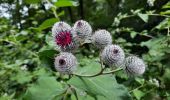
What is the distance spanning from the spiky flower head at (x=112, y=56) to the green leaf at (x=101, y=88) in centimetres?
15

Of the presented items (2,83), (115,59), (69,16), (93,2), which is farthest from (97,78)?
(93,2)

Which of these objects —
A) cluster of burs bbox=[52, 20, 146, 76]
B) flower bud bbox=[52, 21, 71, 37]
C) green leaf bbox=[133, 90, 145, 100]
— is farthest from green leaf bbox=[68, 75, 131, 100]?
green leaf bbox=[133, 90, 145, 100]

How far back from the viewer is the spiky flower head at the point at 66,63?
186cm

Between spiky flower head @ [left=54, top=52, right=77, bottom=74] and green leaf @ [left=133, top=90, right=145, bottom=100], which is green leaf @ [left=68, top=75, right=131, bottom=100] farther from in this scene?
green leaf @ [left=133, top=90, right=145, bottom=100]

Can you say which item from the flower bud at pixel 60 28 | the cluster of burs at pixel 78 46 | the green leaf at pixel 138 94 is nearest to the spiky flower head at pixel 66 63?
the cluster of burs at pixel 78 46

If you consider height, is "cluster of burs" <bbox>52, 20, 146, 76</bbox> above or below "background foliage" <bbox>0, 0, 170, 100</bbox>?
above

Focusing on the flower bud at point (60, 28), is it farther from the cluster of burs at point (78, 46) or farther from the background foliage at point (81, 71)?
the background foliage at point (81, 71)

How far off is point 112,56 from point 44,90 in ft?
1.43

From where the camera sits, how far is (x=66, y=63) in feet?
6.10

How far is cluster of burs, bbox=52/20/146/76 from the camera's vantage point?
190 cm

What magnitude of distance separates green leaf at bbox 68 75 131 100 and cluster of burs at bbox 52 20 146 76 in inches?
4.1

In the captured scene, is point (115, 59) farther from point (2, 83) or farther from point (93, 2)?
point (93, 2)

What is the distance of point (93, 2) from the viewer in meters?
14.9

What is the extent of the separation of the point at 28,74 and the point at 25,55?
3.15 ft
